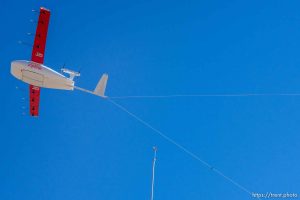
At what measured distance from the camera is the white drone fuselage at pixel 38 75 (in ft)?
109

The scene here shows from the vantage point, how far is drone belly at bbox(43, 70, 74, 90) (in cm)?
3403

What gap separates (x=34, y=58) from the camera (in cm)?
3447

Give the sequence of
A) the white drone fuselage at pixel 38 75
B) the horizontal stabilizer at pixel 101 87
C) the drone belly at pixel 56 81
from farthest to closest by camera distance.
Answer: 1. the horizontal stabilizer at pixel 101 87
2. the drone belly at pixel 56 81
3. the white drone fuselage at pixel 38 75

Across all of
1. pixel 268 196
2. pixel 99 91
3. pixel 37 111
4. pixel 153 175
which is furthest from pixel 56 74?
pixel 268 196

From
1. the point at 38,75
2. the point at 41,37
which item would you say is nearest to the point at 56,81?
the point at 38,75

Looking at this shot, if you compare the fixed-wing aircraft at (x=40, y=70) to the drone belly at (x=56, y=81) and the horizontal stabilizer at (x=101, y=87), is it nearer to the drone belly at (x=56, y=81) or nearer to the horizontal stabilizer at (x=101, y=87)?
the drone belly at (x=56, y=81)

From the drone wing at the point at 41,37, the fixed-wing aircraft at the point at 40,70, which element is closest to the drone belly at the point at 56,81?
the fixed-wing aircraft at the point at 40,70

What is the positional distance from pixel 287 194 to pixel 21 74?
27.5m

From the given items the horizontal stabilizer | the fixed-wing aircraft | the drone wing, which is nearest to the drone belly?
the fixed-wing aircraft

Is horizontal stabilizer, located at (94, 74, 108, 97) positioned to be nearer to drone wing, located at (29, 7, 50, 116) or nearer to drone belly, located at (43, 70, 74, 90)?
drone belly, located at (43, 70, 74, 90)

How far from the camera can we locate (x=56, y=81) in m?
34.3

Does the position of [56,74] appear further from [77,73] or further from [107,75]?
[107,75]

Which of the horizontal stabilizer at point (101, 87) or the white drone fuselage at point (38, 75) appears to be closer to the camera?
the white drone fuselage at point (38, 75)

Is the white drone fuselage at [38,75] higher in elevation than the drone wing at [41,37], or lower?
lower
